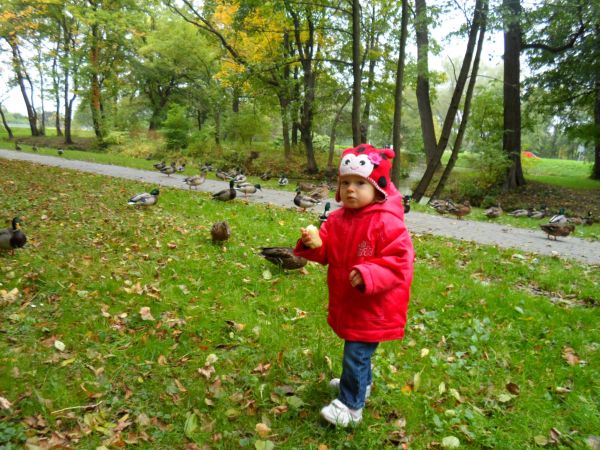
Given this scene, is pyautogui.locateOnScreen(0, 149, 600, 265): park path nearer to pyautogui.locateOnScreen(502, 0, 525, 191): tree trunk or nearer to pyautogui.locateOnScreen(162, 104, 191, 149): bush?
pyautogui.locateOnScreen(502, 0, 525, 191): tree trunk

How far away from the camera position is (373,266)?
7.81 feet

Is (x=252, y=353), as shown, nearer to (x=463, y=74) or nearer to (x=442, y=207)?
(x=442, y=207)

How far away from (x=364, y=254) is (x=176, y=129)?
28.7 m

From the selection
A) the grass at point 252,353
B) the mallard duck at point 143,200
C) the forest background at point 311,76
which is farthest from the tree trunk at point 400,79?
the mallard duck at point 143,200

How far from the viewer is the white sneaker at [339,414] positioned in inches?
114

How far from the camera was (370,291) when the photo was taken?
2.33 metres

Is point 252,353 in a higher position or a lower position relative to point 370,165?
lower

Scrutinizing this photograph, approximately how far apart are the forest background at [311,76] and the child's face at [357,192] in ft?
30.5

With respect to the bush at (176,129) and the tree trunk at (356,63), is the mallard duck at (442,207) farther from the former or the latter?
the bush at (176,129)

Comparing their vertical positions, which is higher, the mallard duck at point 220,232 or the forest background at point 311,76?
the forest background at point 311,76

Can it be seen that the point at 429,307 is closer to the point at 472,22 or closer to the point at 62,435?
the point at 62,435

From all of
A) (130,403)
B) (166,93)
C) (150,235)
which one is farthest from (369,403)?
(166,93)

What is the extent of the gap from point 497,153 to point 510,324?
15.4 meters

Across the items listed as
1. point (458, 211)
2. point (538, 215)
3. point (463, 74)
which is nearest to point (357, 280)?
point (458, 211)
